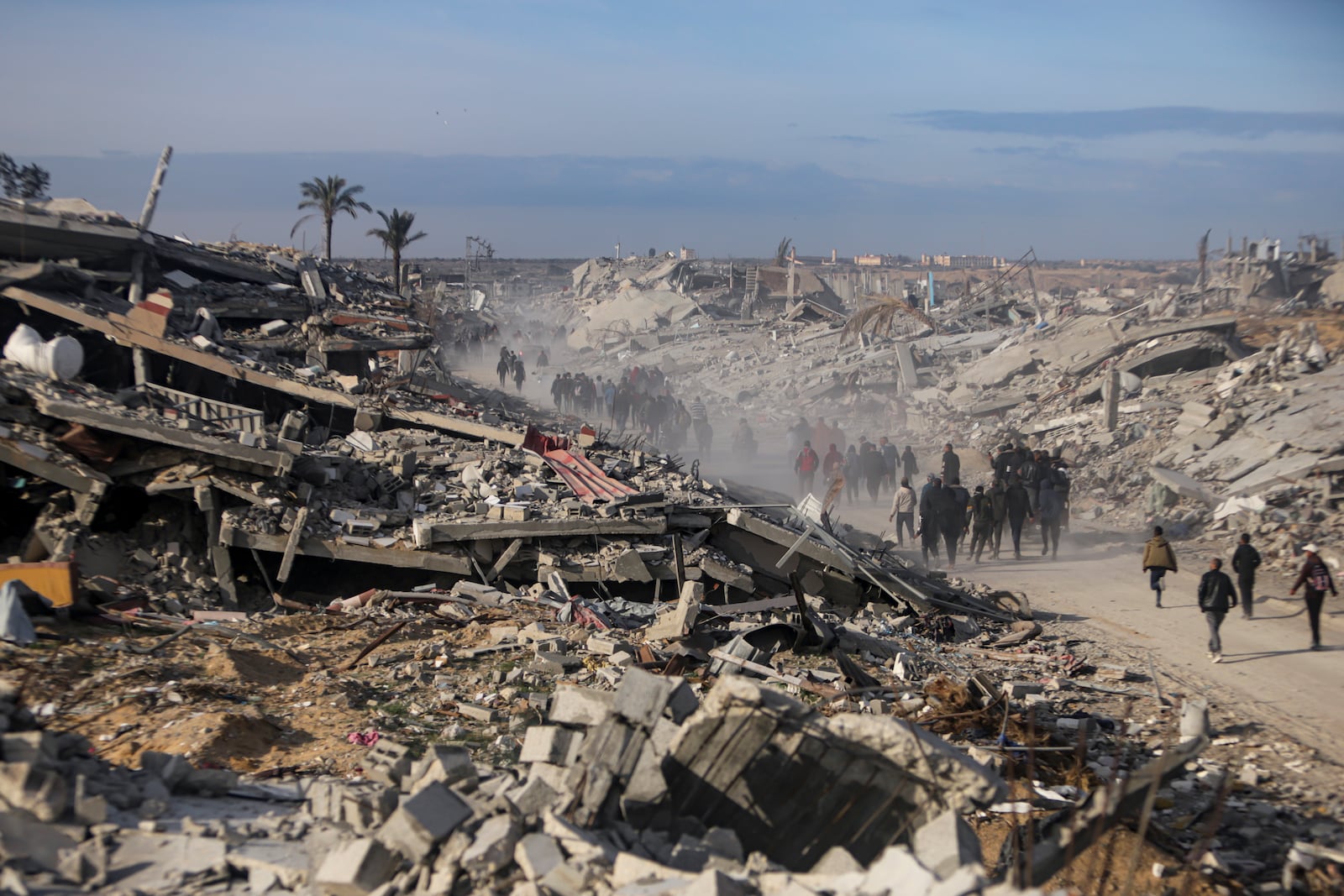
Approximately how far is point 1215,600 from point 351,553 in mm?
8314

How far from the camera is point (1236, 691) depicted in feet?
29.6

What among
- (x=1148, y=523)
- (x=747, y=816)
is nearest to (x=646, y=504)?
(x=747, y=816)

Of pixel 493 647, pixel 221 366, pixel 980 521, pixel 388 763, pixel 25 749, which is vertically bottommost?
pixel 493 647

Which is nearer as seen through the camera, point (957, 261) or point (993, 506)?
point (993, 506)

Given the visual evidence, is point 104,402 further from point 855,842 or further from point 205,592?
point 855,842

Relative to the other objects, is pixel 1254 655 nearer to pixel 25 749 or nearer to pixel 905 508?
pixel 905 508

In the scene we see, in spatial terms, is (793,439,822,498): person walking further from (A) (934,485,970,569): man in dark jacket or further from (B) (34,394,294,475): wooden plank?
(B) (34,394,294,475): wooden plank

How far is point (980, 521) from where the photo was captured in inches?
583

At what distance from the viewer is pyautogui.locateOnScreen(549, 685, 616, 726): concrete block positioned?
5.41 m

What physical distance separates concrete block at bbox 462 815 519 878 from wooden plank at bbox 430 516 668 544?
20.0ft

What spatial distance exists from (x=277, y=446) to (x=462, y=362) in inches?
1134

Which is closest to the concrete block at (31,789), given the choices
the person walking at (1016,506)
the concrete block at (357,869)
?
the concrete block at (357,869)

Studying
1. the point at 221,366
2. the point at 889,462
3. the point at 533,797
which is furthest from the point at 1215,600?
the point at 221,366

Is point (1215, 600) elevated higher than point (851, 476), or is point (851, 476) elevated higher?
point (1215, 600)
